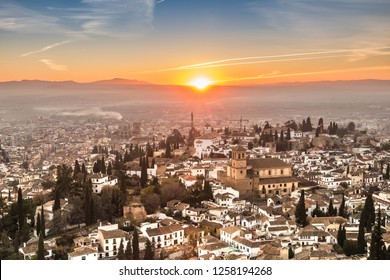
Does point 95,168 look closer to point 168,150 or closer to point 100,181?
point 100,181

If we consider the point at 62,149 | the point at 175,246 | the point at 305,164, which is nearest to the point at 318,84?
the point at 175,246

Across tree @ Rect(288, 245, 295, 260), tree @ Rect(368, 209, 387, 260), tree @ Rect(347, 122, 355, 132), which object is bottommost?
tree @ Rect(288, 245, 295, 260)

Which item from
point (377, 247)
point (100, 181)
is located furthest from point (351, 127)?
point (100, 181)

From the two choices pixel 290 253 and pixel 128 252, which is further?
pixel 290 253

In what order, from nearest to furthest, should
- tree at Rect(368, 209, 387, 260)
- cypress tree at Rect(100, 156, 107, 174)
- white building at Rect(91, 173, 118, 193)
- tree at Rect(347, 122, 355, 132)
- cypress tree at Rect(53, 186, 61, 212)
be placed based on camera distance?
1. tree at Rect(368, 209, 387, 260)
2. cypress tree at Rect(53, 186, 61, 212)
3. white building at Rect(91, 173, 118, 193)
4. cypress tree at Rect(100, 156, 107, 174)
5. tree at Rect(347, 122, 355, 132)

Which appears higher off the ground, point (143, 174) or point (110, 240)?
point (143, 174)

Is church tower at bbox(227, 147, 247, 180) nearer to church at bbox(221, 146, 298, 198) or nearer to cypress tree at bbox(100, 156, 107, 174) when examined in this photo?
church at bbox(221, 146, 298, 198)

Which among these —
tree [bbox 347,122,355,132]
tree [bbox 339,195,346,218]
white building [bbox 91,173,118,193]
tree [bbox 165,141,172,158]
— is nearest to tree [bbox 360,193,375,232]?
tree [bbox 339,195,346,218]

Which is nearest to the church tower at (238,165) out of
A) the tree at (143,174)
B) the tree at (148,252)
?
the tree at (143,174)

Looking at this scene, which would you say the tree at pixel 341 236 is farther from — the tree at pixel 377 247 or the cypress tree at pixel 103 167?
the cypress tree at pixel 103 167
